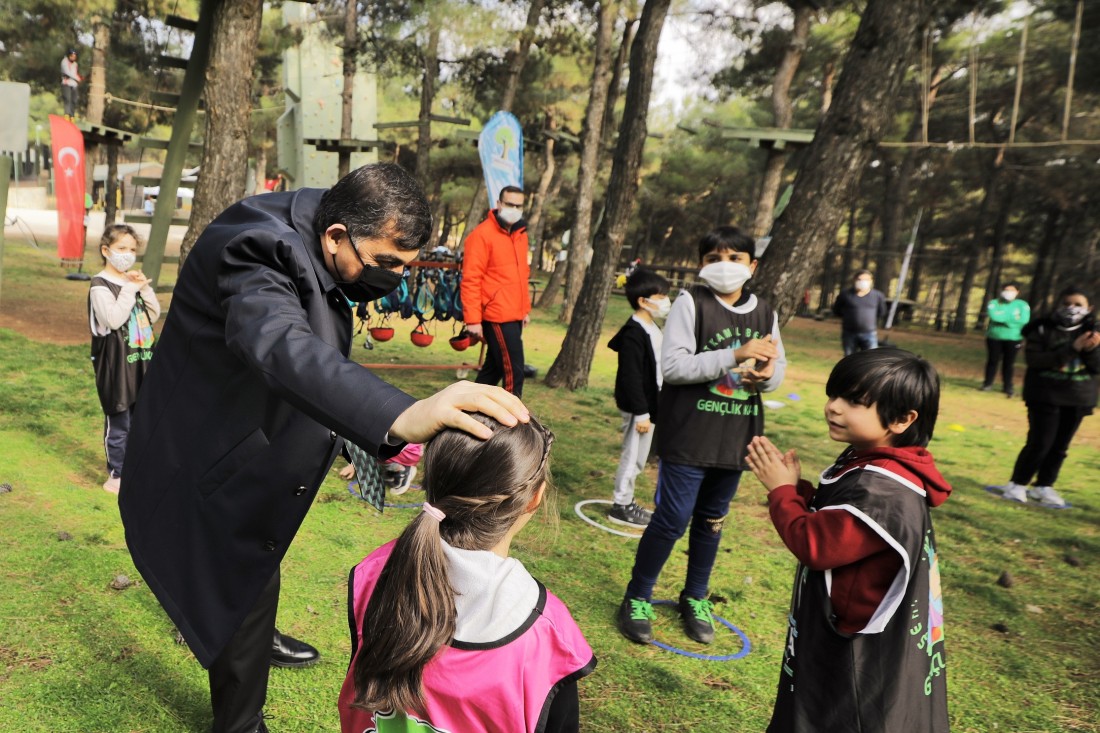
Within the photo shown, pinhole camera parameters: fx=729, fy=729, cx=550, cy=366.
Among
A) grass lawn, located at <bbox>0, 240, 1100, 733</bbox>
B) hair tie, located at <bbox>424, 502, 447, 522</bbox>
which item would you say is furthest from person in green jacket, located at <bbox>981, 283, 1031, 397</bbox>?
hair tie, located at <bbox>424, 502, 447, 522</bbox>

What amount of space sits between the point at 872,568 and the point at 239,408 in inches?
64.1

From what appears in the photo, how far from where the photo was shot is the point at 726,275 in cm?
325

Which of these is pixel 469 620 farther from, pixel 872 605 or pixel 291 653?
pixel 291 653

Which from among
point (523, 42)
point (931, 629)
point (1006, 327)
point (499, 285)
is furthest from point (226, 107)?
point (1006, 327)

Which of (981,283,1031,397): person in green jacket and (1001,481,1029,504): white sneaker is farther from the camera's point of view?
(981,283,1031,397): person in green jacket

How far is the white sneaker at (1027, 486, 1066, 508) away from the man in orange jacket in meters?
4.62

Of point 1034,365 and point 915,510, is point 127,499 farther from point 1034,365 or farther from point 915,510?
point 1034,365

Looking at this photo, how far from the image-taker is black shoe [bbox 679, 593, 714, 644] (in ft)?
11.3

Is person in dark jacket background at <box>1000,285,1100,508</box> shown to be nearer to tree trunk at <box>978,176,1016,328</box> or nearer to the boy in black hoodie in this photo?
the boy in black hoodie

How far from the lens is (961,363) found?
17.3m

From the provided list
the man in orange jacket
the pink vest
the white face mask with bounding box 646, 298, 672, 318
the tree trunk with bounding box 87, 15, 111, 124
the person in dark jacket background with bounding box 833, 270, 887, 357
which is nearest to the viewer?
the pink vest

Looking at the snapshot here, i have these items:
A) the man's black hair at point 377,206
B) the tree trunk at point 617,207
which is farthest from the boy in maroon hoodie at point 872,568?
the tree trunk at point 617,207

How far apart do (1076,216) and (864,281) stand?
18.9 metres

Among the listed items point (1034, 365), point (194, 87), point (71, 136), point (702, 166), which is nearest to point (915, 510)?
point (1034, 365)
